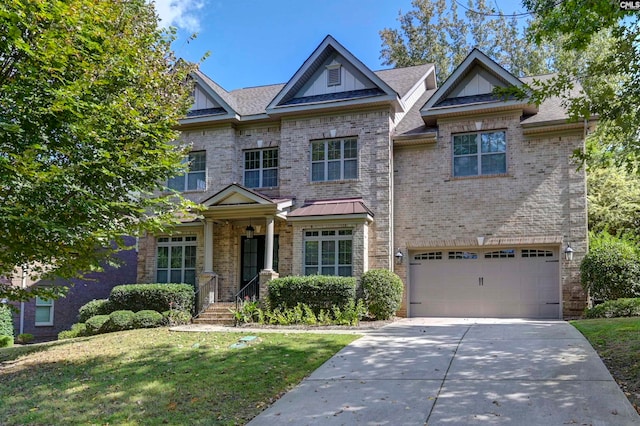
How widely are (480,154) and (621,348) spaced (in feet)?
30.4

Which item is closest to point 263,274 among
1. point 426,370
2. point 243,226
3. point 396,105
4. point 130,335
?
point 243,226

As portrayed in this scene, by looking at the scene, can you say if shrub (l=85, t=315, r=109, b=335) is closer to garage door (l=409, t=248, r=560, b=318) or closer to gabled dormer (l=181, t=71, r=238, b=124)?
gabled dormer (l=181, t=71, r=238, b=124)

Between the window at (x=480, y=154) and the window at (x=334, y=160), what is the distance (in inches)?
131

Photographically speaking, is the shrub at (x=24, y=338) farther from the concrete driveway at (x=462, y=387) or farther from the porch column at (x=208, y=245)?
the concrete driveway at (x=462, y=387)

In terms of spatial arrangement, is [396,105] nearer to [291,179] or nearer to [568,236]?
[291,179]

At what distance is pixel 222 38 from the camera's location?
16.6m

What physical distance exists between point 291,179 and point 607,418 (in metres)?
13.7

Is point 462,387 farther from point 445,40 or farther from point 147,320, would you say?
point 445,40

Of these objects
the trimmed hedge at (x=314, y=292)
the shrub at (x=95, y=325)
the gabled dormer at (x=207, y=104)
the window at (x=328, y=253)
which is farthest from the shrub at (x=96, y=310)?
the gabled dormer at (x=207, y=104)

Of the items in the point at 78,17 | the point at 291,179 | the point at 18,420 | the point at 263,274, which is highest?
the point at 78,17

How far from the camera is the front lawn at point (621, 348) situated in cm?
710

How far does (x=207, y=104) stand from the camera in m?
19.7

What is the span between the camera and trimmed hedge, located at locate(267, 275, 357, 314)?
15562 mm

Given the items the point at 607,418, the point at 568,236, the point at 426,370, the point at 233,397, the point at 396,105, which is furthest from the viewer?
the point at 396,105
